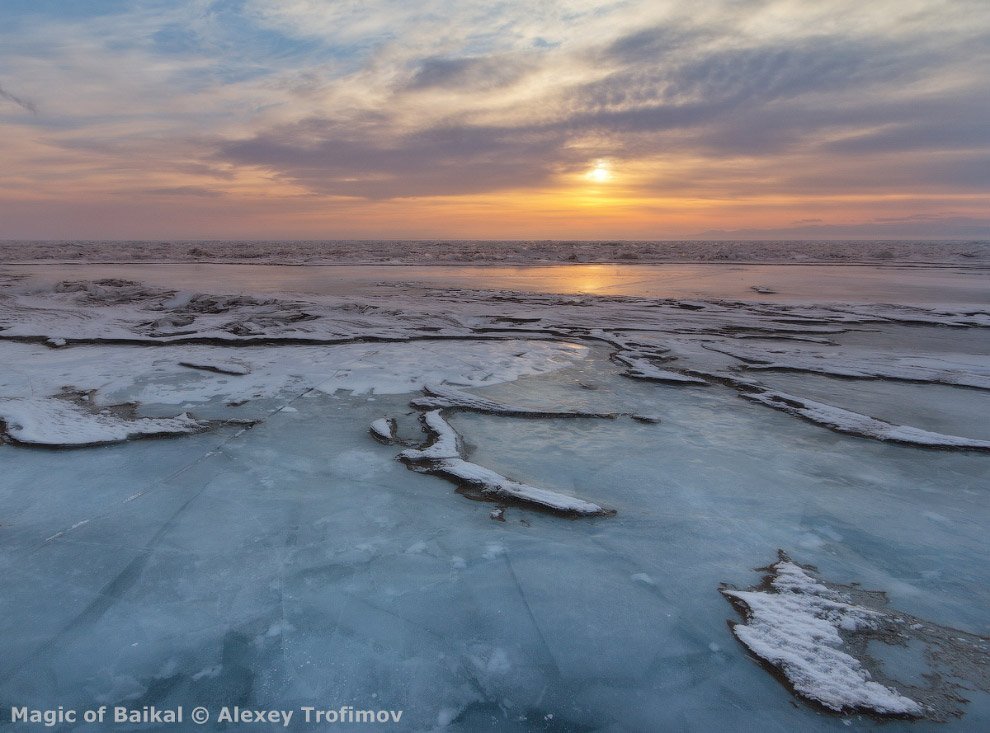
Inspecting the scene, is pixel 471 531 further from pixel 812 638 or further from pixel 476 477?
pixel 812 638

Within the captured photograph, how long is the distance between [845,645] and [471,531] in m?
1.54

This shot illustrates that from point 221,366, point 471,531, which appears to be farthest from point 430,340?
point 471,531

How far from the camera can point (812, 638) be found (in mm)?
1971

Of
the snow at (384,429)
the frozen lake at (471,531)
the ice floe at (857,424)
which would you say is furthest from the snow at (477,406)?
the ice floe at (857,424)

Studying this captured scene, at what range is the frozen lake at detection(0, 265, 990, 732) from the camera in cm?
181

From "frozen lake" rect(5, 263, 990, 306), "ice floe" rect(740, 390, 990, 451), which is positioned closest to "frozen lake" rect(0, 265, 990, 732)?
"ice floe" rect(740, 390, 990, 451)

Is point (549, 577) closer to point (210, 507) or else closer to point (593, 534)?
point (593, 534)

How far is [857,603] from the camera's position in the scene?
216 centimetres

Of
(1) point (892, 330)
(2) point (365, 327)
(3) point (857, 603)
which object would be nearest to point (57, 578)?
(3) point (857, 603)

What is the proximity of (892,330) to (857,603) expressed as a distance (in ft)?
26.2

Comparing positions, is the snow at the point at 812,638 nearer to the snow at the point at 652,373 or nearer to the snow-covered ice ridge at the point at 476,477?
the snow-covered ice ridge at the point at 476,477

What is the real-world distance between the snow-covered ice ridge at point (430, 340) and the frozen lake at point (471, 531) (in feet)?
0.26

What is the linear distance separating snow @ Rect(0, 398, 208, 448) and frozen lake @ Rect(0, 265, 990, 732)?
0.03 metres

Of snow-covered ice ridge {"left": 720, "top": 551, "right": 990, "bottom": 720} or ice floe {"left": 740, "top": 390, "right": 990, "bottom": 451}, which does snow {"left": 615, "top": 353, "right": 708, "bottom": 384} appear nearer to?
ice floe {"left": 740, "top": 390, "right": 990, "bottom": 451}
